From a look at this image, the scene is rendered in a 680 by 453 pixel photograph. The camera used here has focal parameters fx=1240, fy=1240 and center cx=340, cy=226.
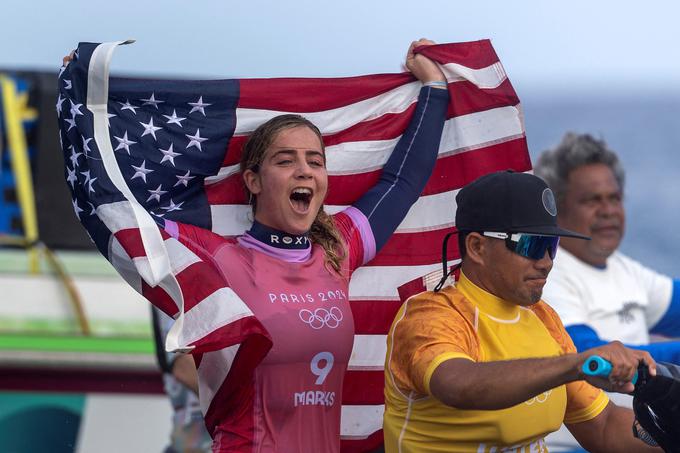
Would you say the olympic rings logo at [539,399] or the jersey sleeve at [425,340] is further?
the olympic rings logo at [539,399]

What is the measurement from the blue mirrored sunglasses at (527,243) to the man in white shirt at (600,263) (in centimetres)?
192

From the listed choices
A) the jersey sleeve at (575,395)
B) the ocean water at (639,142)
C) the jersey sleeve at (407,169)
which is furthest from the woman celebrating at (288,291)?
the ocean water at (639,142)

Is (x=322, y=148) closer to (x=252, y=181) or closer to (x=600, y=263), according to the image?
(x=252, y=181)

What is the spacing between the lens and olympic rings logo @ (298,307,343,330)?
324 centimetres

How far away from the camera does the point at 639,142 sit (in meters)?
30.6

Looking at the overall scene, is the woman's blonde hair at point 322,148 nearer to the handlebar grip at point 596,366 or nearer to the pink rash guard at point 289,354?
the pink rash guard at point 289,354

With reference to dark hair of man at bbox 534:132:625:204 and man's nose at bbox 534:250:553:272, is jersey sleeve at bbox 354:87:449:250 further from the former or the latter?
dark hair of man at bbox 534:132:625:204

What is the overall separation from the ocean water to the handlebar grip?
3.10m

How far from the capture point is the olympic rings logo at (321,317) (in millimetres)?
3236

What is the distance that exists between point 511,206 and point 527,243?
96 millimetres

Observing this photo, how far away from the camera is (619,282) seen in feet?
16.8

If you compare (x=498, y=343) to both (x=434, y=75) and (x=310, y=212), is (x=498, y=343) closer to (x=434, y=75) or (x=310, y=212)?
(x=310, y=212)

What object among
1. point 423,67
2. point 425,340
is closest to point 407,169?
point 423,67

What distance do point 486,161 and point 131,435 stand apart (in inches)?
160
